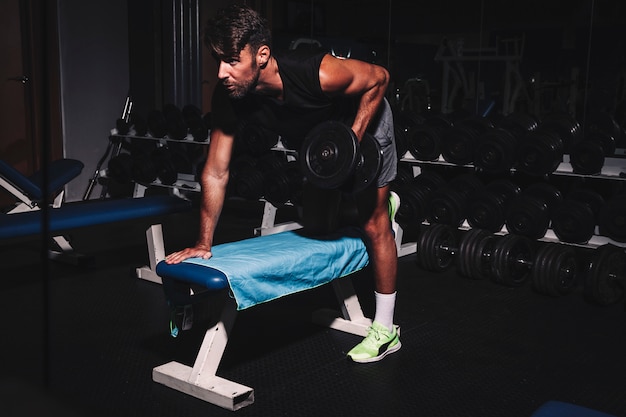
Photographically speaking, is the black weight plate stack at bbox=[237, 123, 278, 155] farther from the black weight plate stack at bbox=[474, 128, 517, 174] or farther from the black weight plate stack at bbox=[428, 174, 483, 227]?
the black weight plate stack at bbox=[474, 128, 517, 174]

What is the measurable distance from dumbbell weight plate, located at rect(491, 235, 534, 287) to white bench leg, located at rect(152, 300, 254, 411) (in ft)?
5.21

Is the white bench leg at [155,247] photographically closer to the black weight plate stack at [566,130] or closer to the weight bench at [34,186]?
the weight bench at [34,186]

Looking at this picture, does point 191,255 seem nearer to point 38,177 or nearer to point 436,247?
point 436,247

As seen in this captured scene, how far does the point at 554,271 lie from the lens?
9.62ft

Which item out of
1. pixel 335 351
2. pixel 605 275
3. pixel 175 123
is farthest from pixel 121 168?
pixel 605 275

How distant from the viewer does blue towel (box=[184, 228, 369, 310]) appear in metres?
1.87

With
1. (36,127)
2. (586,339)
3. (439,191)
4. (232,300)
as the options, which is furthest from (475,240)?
(36,127)

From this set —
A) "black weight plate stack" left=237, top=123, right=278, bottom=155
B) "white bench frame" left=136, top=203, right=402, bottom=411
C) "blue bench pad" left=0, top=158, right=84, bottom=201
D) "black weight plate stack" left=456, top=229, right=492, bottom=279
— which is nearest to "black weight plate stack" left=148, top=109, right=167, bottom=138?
"black weight plate stack" left=237, top=123, right=278, bottom=155

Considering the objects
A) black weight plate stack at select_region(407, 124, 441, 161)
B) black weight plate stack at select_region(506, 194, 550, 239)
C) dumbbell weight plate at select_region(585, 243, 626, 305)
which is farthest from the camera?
black weight plate stack at select_region(407, 124, 441, 161)

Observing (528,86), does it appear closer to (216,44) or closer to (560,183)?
(560,183)

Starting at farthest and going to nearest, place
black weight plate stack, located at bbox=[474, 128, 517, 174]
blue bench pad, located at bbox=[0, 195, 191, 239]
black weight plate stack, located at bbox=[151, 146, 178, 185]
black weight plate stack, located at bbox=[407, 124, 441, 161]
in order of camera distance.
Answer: black weight plate stack, located at bbox=[151, 146, 178, 185] → black weight plate stack, located at bbox=[407, 124, 441, 161] → black weight plate stack, located at bbox=[474, 128, 517, 174] → blue bench pad, located at bbox=[0, 195, 191, 239]

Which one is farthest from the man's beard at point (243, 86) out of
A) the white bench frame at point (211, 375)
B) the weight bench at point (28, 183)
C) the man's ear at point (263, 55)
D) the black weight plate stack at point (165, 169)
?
the black weight plate stack at point (165, 169)

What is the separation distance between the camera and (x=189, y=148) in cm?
543

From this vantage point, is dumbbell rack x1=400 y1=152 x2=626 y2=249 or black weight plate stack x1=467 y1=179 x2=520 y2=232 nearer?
dumbbell rack x1=400 y1=152 x2=626 y2=249
